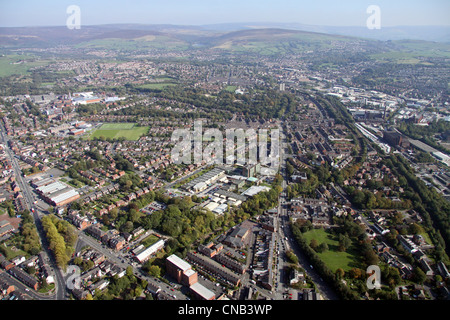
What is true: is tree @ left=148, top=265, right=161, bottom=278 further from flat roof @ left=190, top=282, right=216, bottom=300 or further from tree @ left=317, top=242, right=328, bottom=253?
tree @ left=317, top=242, right=328, bottom=253

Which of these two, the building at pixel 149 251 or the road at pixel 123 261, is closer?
the road at pixel 123 261

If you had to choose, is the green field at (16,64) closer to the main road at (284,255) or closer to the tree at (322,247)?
the main road at (284,255)

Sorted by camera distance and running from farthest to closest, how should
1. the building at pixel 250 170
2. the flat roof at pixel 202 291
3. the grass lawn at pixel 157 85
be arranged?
the grass lawn at pixel 157 85 → the building at pixel 250 170 → the flat roof at pixel 202 291

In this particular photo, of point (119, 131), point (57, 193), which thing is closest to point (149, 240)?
point (57, 193)

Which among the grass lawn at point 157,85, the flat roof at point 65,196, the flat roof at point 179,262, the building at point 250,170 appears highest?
the grass lawn at point 157,85

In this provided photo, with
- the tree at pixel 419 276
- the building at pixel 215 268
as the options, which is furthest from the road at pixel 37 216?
the tree at pixel 419 276

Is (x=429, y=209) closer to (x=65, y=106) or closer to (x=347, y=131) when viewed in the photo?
(x=347, y=131)

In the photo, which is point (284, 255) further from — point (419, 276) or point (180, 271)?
point (419, 276)
